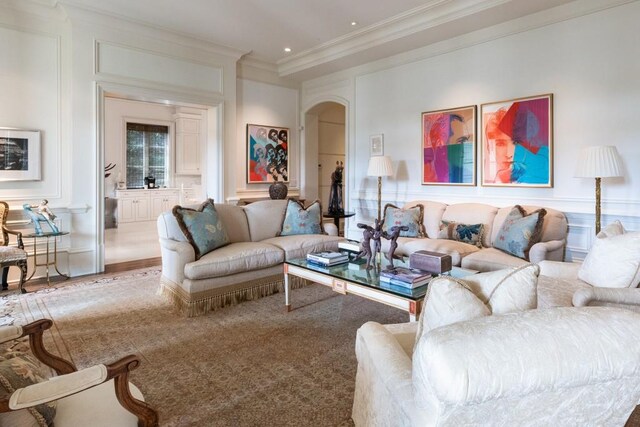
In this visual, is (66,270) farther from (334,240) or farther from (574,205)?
(574,205)

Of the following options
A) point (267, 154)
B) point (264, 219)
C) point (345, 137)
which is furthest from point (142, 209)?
point (264, 219)

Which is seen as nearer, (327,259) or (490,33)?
(327,259)

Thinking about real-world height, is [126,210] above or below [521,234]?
above

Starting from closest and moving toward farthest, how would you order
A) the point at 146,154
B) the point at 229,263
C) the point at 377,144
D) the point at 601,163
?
the point at 601,163
the point at 229,263
the point at 377,144
the point at 146,154

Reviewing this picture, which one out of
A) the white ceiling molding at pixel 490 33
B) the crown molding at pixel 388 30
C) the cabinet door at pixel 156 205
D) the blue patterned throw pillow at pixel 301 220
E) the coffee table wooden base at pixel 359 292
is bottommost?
the coffee table wooden base at pixel 359 292

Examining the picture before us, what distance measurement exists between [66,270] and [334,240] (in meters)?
3.27

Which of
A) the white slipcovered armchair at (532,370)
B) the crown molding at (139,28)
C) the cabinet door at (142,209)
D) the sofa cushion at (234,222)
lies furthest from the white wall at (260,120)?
the white slipcovered armchair at (532,370)

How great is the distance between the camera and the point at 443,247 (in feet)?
13.5

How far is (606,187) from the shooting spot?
400cm

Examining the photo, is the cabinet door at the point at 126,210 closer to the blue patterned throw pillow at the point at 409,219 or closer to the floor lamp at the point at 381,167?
the floor lamp at the point at 381,167

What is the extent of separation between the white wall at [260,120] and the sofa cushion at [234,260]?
8.41ft

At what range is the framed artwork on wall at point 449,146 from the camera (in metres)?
5.00

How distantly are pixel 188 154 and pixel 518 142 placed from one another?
7.62 m

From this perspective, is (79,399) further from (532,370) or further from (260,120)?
(260,120)
